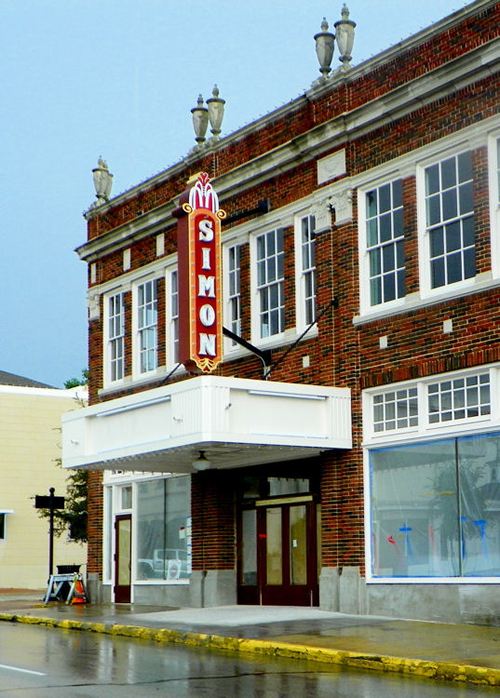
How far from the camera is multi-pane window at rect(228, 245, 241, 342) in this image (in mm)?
26197

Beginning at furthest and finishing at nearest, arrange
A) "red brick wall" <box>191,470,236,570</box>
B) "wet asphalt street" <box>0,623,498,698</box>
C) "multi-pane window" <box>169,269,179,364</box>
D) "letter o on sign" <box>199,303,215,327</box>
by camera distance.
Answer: "multi-pane window" <box>169,269,179,364</box>
"red brick wall" <box>191,470,236,570</box>
"letter o on sign" <box>199,303,215,327</box>
"wet asphalt street" <box>0,623,498,698</box>

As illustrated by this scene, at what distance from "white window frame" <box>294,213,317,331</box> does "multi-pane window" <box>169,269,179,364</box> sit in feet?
15.9

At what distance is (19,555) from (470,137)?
35282mm

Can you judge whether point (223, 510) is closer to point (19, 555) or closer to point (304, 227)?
point (304, 227)

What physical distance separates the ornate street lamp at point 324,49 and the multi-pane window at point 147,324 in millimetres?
7669

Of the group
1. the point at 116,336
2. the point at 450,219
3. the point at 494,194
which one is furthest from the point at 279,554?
the point at 494,194

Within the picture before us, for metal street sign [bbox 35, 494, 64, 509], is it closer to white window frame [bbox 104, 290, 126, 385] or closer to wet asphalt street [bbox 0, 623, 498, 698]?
white window frame [bbox 104, 290, 126, 385]

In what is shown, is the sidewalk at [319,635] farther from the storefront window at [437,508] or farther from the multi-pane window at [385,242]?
the multi-pane window at [385,242]

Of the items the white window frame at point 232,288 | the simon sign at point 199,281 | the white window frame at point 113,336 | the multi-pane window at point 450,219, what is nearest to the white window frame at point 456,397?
the multi-pane window at point 450,219

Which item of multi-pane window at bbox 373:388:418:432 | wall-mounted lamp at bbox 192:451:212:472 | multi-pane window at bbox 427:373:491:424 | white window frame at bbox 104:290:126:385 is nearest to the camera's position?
multi-pane window at bbox 427:373:491:424

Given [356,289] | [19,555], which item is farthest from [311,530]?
[19,555]

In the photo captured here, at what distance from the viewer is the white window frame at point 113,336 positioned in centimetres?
3075

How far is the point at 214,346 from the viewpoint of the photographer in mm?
22625

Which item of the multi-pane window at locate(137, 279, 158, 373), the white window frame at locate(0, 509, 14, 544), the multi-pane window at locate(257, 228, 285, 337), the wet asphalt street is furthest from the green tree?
the wet asphalt street
